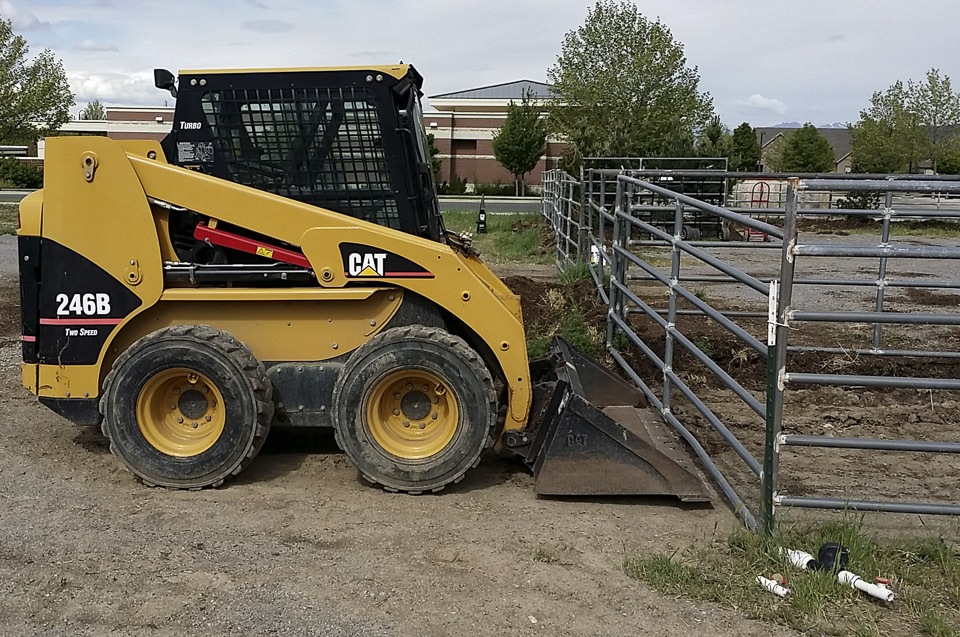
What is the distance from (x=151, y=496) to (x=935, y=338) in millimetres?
8406

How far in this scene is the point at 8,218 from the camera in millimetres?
23406

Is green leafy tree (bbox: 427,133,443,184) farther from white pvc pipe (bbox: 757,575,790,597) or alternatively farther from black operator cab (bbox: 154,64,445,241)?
white pvc pipe (bbox: 757,575,790,597)

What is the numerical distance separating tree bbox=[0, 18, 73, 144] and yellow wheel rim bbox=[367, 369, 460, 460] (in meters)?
28.4

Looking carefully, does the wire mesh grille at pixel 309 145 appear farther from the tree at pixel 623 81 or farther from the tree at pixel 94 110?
the tree at pixel 94 110

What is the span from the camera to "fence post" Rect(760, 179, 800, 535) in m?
4.25

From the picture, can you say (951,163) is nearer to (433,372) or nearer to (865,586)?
(433,372)

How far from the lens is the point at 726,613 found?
3.97 m

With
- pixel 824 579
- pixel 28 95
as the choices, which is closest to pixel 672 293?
pixel 824 579

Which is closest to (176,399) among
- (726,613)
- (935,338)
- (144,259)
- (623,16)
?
(144,259)

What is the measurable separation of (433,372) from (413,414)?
0.38 m

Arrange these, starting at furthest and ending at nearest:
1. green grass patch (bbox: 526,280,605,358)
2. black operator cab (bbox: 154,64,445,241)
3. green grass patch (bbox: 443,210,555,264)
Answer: green grass patch (bbox: 443,210,555,264)
green grass patch (bbox: 526,280,605,358)
black operator cab (bbox: 154,64,445,241)

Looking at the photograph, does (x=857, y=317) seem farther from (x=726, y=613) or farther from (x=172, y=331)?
(x=172, y=331)

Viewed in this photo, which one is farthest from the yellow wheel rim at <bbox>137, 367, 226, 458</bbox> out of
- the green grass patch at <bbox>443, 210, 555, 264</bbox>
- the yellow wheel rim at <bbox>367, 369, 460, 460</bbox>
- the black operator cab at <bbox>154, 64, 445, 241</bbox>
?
the green grass patch at <bbox>443, 210, 555, 264</bbox>

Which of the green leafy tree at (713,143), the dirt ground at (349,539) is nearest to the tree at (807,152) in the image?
the green leafy tree at (713,143)
